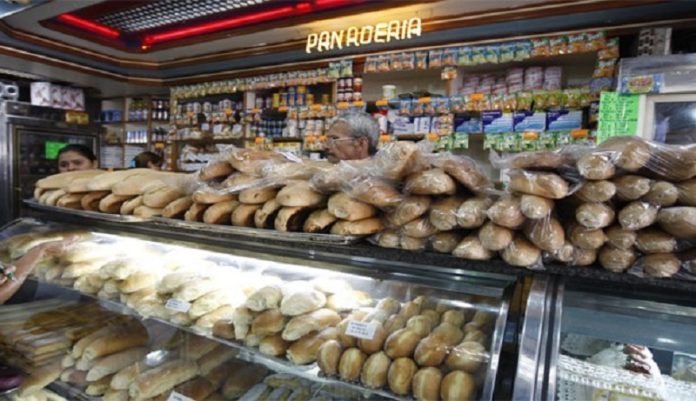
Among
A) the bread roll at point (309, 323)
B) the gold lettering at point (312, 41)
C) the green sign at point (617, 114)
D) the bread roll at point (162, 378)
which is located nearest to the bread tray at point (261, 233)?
the bread roll at point (309, 323)

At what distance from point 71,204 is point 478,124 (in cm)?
305

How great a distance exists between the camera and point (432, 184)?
103 cm

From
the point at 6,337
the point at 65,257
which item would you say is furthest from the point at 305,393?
the point at 6,337

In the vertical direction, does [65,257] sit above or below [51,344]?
above

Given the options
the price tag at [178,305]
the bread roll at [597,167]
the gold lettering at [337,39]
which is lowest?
the price tag at [178,305]

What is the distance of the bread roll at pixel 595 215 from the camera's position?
33.8 inches

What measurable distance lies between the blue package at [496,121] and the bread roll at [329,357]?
2925mm

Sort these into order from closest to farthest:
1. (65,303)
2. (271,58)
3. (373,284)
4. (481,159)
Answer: (373,284) → (65,303) → (481,159) → (271,58)

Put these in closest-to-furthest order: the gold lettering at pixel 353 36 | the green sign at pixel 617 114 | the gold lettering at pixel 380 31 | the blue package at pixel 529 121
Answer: the green sign at pixel 617 114 < the blue package at pixel 529 121 < the gold lettering at pixel 380 31 < the gold lettering at pixel 353 36

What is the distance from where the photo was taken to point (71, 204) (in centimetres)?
185

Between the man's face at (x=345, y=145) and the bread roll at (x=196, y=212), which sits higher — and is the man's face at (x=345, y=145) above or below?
above

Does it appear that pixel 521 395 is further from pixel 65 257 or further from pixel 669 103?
pixel 669 103

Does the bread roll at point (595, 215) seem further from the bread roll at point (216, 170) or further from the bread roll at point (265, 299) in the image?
the bread roll at point (216, 170)

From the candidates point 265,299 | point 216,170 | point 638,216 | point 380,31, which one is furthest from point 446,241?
point 380,31
